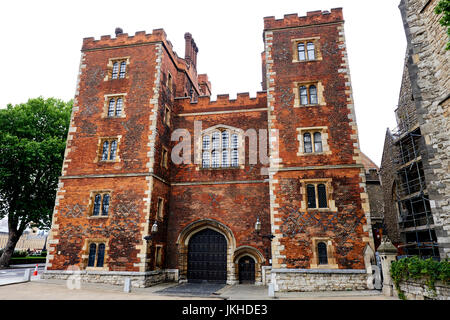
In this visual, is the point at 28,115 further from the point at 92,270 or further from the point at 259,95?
the point at 259,95

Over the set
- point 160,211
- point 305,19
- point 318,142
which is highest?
point 305,19

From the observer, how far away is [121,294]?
13664 mm

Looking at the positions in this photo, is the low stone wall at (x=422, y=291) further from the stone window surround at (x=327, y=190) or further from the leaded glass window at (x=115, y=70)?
the leaded glass window at (x=115, y=70)

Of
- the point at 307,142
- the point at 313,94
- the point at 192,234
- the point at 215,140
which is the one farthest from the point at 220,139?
the point at 313,94

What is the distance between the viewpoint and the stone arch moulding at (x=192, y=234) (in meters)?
18.0

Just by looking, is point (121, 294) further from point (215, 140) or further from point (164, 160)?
point (215, 140)

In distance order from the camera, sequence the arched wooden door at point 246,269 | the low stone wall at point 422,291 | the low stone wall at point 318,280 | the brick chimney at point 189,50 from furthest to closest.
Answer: the brick chimney at point 189,50 < the arched wooden door at point 246,269 < the low stone wall at point 318,280 < the low stone wall at point 422,291

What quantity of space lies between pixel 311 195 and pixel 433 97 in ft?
24.2

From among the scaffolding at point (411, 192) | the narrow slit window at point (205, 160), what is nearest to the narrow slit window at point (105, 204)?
the narrow slit window at point (205, 160)

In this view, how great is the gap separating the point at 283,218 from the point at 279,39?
1147cm

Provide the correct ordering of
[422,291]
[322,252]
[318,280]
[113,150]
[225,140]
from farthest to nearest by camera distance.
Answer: [225,140] < [113,150] < [322,252] < [318,280] < [422,291]

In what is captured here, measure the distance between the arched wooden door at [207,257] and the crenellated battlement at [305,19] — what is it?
46.7 ft

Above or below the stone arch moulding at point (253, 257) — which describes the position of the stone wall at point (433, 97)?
above
